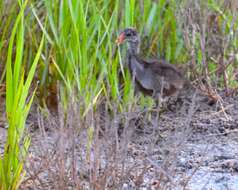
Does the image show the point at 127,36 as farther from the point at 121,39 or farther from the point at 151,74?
the point at 151,74

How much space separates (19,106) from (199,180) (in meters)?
1.17

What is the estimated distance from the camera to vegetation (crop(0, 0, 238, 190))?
4742mm

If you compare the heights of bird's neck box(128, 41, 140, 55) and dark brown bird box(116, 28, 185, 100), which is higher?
bird's neck box(128, 41, 140, 55)

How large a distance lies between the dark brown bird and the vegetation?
100 millimetres

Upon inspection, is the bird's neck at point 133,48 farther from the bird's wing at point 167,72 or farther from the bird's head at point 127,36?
the bird's wing at point 167,72

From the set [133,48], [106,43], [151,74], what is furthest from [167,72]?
[106,43]

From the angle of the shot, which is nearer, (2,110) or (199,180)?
(199,180)

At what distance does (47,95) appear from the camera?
5168 mm

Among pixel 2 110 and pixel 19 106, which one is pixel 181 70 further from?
pixel 19 106

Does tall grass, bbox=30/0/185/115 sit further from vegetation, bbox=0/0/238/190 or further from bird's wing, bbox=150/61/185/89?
bird's wing, bbox=150/61/185/89

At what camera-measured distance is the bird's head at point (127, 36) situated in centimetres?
511

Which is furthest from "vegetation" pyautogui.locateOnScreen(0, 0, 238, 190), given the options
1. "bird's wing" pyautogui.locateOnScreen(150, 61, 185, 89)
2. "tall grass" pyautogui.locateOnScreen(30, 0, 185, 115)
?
"bird's wing" pyautogui.locateOnScreen(150, 61, 185, 89)

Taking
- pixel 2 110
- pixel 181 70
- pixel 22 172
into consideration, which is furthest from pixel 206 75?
pixel 22 172

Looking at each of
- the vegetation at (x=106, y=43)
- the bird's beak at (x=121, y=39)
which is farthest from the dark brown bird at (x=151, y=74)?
the vegetation at (x=106, y=43)
